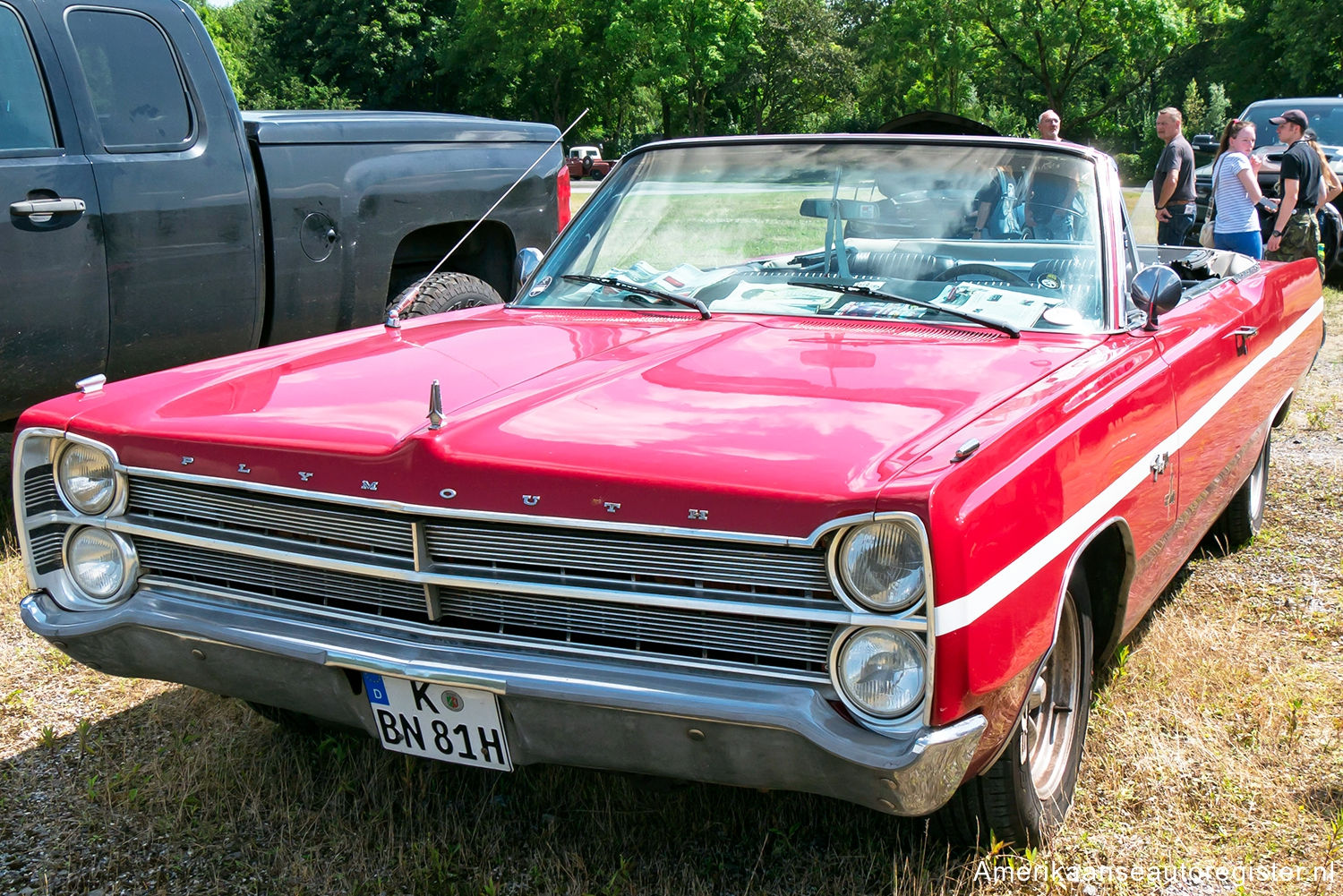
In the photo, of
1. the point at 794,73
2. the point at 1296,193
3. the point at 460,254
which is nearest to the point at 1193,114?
the point at 794,73

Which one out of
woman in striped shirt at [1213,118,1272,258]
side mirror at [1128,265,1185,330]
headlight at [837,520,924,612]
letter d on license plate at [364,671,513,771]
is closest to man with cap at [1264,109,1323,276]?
woman in striped shirt at [1213,118,1272,258]

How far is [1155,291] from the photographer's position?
307 cm

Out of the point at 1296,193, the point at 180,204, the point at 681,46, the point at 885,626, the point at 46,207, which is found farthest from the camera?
the point at 681,46

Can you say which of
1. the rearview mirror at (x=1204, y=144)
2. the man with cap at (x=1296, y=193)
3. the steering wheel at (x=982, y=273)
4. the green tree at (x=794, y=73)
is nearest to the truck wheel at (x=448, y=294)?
the steering wheel at (x=982, y=273)

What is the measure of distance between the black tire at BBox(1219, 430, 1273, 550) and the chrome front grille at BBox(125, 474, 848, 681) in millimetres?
3169

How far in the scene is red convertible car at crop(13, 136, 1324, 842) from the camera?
6.61 ft

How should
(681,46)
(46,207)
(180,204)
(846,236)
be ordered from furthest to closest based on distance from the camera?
(681,46)
(180,204)
(46,207)
(846,236)

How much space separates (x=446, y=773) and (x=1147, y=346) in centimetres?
209

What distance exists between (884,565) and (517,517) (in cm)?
66

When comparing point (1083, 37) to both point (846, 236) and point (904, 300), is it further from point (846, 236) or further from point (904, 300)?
point (904, 300)

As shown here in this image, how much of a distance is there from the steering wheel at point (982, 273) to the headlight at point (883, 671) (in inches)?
60.4

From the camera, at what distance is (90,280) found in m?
4.61

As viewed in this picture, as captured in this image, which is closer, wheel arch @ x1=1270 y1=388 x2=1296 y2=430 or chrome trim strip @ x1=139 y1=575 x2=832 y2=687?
chrome trim strip @ x1=139 y1=575 x2=832 y2=687

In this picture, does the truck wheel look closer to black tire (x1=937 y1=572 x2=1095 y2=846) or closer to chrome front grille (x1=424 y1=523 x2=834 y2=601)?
chrome front grille (x1=424 y1=523 x2=834 y2=601)
